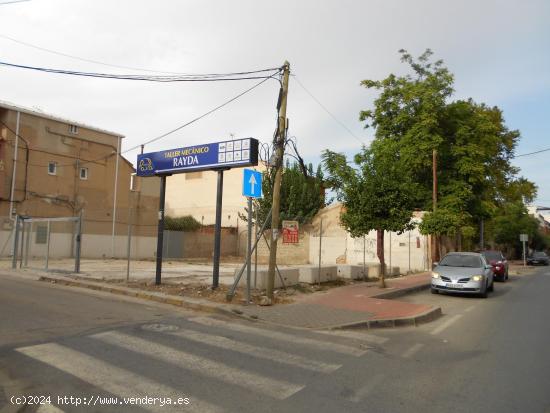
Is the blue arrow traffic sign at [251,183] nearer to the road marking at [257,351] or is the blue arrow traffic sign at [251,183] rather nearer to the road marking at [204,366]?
the road marking at [257,351]

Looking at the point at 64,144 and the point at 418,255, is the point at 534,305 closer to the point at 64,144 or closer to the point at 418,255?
the point at 418,255

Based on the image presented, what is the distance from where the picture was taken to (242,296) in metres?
12.3

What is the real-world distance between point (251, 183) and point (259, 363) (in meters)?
6.03

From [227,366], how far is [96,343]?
2.32m

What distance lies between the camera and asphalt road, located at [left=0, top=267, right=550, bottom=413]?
16.1ft

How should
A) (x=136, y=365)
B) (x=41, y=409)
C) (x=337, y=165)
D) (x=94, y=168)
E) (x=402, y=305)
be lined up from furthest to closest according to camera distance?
(x=94, y=168) < (x=337, y=165) < (x=402, y=305) < (x=136, y=365) < (x=41, y=409)

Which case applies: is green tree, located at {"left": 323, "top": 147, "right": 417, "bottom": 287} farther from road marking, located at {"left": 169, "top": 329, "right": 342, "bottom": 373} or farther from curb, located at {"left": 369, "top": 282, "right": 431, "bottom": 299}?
road marking, located at {"left": 169, "top": 329, "right": 342, "bottom": 373}

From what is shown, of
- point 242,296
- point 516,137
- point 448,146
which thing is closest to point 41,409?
point 242,296

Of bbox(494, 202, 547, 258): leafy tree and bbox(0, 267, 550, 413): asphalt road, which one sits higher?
bbox(494, 202, 547, 258): leafy tree

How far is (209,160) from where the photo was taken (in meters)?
13.4

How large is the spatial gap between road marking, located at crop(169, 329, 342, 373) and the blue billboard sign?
18.4ft

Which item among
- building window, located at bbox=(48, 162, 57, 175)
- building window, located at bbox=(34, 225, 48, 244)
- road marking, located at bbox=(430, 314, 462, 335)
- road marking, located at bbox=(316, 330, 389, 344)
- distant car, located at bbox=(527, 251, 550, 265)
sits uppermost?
building window, located at bbox=(48, 162, 57, 175)

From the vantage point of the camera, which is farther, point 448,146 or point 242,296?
point 448,146

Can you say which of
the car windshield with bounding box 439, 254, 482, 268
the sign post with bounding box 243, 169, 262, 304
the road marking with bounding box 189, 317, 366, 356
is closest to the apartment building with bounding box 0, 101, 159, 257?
the sign post with bounding box 243, 169, 262, 304
